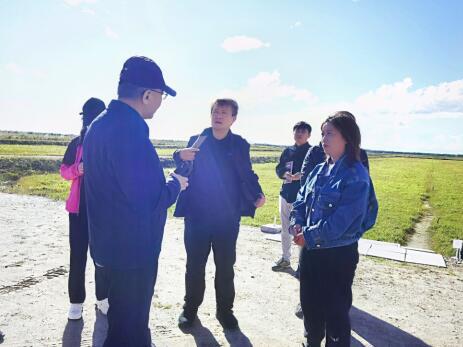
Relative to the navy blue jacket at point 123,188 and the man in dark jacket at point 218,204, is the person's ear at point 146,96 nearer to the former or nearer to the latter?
the navy blue jacket at point 123,188

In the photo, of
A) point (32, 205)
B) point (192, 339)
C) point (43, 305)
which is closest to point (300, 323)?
point (192, 339)

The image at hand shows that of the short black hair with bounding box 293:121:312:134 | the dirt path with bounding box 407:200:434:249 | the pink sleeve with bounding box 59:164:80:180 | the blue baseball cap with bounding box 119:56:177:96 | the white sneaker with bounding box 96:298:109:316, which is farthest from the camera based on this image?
the dirt path with bounding box 407:200:434:249

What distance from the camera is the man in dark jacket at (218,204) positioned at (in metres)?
4.20

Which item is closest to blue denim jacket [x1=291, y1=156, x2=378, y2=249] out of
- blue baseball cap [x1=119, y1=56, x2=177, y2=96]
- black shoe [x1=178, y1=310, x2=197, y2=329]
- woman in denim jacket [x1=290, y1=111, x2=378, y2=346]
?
woman in denim jacket [x1=290, y1=111, x2=378, y2=346]

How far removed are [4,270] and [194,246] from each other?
371 cm

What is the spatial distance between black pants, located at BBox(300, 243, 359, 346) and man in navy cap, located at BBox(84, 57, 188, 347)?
139 centimetres

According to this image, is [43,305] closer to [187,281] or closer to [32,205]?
[187,281]

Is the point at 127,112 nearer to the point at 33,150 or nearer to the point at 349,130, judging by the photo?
the point at 349,130

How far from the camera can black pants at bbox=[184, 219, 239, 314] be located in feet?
13.9

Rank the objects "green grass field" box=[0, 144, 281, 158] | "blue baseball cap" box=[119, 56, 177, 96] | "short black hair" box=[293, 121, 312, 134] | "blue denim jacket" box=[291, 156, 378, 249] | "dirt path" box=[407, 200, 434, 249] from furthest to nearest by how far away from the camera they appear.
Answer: "green grass field" box=[0, 144, 281, 158], "dirt path" box=[407, 200, 434, 249], "short black hair" box=[293, 121, 312, 134], "blue denim jacket" box=[291, 156, 378, 249], "blue baseball cap" box=[119, 56, 177, 96]

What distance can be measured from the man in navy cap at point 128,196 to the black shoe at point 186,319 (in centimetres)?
169

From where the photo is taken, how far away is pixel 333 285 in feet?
10.3

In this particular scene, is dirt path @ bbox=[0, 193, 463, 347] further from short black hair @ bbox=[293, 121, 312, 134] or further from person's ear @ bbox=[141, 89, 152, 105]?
person's ear @ bbox=[141, 89, 152, 105]

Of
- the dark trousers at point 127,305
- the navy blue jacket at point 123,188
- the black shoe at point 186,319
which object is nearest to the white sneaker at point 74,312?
the black shoe at point 186,319
